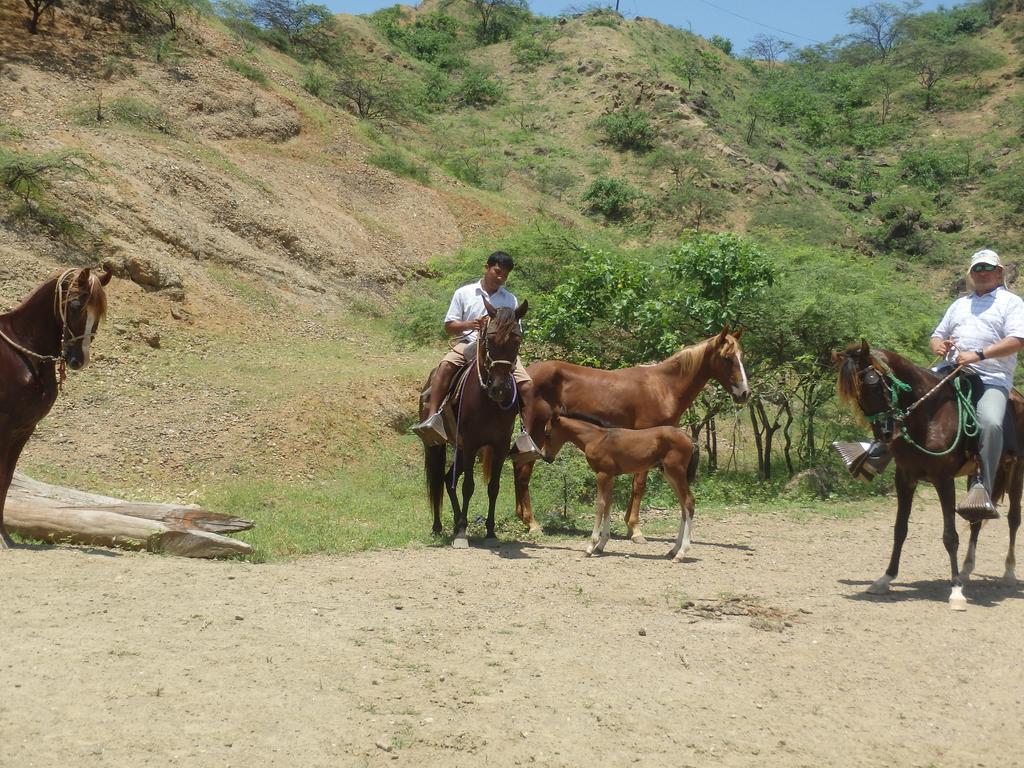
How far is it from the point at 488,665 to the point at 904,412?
397 cm

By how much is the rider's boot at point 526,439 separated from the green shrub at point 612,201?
36443 millimetres

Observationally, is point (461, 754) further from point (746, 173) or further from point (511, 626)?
point (746, 173)

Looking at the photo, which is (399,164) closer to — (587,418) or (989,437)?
(587,418)

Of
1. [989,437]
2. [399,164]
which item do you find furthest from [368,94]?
[989,437]

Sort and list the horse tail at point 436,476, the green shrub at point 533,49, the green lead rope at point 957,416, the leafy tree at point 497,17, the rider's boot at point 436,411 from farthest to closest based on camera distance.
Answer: the leafy tree at point 497,17
the green shrub at point 533,49
the horse tail at point 436,476
the rider's boot at point 436,411
the green lead rope at point 957,416

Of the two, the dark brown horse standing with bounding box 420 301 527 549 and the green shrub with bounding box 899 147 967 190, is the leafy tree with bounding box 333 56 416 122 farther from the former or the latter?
the dark brown horse standing with bounding box 420 301 527 549

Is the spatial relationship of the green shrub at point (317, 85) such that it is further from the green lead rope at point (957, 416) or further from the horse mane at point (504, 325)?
the green lead rope at point (957, 416)

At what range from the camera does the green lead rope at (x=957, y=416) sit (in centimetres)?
750

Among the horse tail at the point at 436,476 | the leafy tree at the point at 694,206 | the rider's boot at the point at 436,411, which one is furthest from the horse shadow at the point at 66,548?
the leafy tree at the point at 694,206

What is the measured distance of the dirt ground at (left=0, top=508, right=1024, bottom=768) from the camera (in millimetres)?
4605

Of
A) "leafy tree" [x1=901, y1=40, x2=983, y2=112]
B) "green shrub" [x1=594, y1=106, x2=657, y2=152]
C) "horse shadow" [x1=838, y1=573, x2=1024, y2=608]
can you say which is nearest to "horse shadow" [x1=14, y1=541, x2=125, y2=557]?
"horse shadow" [x1=838, y1=573, x2=1024, y2=608]

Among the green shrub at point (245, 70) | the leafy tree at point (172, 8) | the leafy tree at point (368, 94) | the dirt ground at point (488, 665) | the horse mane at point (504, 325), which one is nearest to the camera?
the dirt ground at point (488, 665)

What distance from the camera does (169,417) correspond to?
48.8 feet

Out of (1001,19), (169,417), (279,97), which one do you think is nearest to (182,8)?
(279,97)
